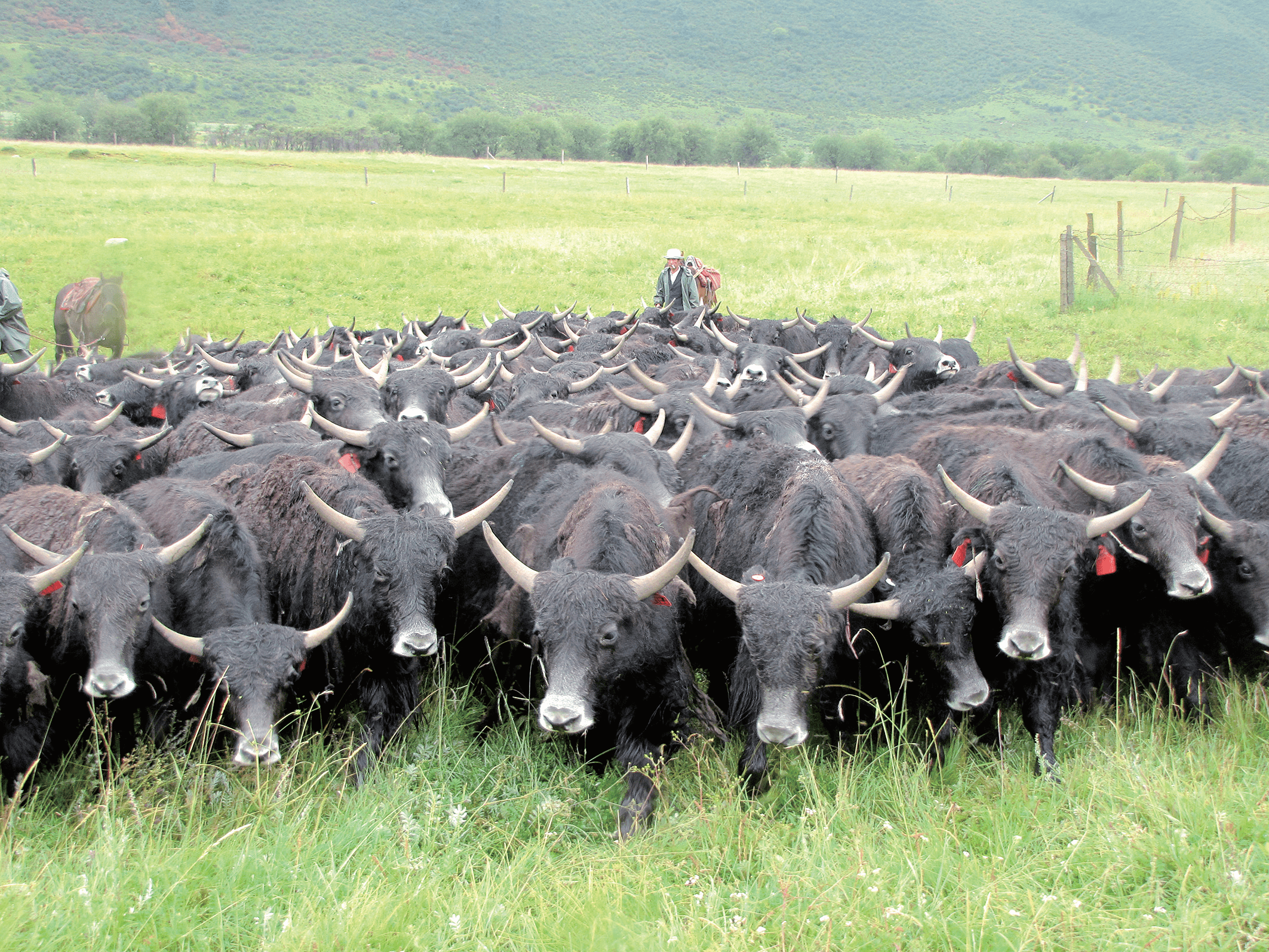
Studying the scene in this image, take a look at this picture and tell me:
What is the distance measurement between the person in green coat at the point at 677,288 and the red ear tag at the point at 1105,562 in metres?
11.7

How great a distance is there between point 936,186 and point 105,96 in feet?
254

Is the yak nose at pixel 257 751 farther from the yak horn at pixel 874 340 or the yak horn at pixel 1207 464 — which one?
the yak horn at pixel 874 340

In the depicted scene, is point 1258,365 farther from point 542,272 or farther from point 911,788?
point 542,272

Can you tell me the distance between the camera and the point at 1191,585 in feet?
16.6

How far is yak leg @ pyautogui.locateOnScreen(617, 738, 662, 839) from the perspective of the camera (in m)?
4.55

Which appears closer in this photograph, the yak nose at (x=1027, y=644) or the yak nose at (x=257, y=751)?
the yak nose at (x=257, y=751)

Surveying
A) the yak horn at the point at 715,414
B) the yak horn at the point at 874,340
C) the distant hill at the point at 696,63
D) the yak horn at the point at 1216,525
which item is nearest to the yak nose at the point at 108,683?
the yak horn at the point at 715,414

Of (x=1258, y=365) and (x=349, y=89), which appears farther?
(x=349, y=89)

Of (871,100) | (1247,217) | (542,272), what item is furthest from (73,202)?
(871,100)

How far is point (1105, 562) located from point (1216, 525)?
2.44ft

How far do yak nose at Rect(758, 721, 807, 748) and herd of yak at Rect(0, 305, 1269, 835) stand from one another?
12mm

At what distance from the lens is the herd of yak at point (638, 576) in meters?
4.71

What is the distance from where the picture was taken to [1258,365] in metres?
13.9

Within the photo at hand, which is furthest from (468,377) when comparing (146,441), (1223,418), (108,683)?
(1223,418)
